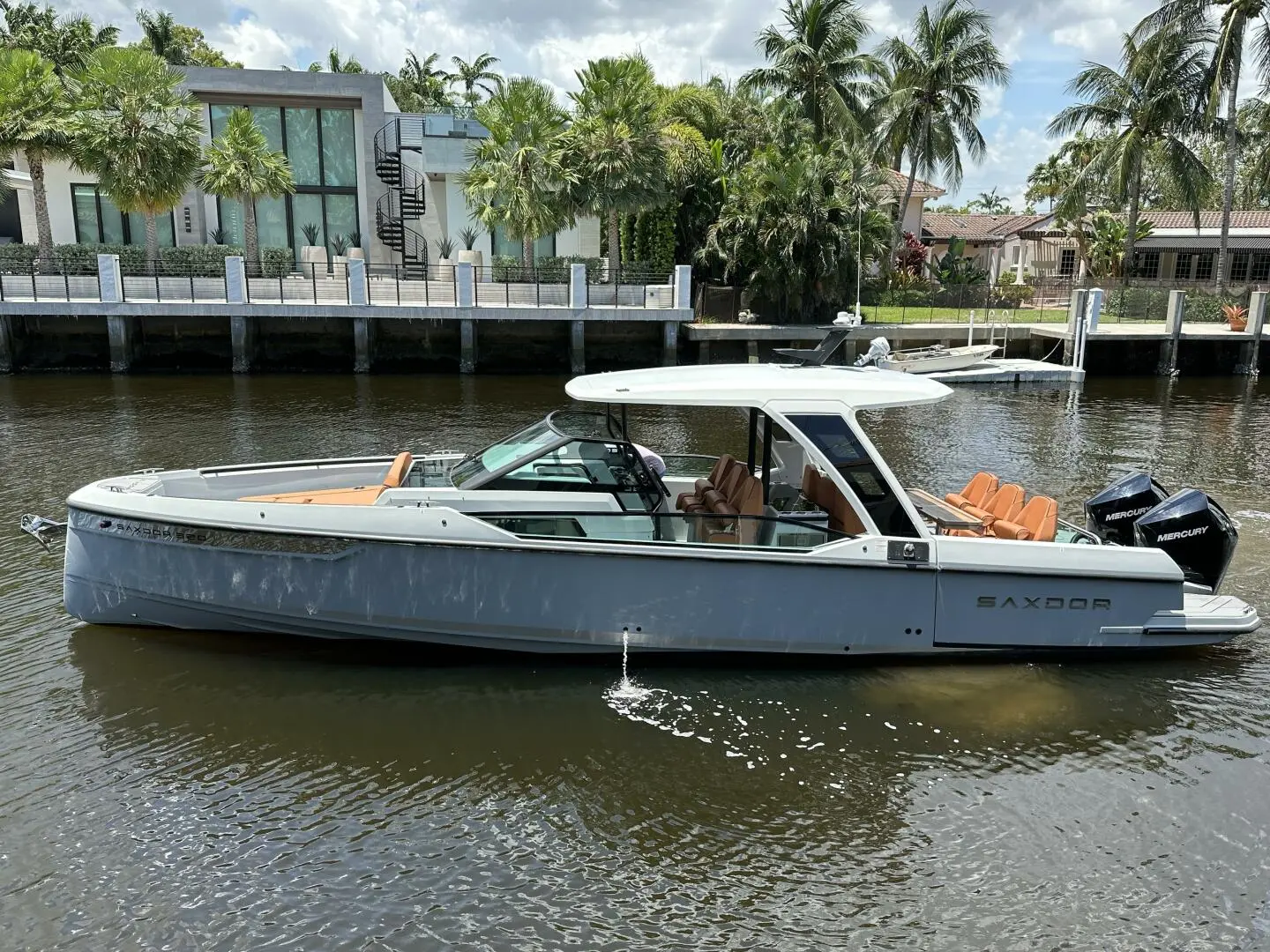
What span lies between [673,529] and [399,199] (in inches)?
1300

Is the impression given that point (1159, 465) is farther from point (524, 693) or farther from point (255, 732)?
point (255, 732)

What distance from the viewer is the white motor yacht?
23.3 feet

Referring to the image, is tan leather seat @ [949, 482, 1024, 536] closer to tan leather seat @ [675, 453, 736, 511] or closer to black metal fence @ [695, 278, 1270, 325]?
tan leather seat @ [675, 453, 736, 511]

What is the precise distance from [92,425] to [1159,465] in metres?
19.3

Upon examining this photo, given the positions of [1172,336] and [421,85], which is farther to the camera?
[421,85]

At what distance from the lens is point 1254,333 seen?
98.7ft

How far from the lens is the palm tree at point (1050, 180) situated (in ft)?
186

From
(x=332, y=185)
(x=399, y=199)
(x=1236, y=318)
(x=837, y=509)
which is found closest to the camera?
(x=837, y=509)

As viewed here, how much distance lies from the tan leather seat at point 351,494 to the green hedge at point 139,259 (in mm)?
21618

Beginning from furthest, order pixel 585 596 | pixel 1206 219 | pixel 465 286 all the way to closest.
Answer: pixel 1206 219 → pixel 465 286 → pixel 585 596

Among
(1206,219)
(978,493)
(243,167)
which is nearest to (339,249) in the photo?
(243,167)

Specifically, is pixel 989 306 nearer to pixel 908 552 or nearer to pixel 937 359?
pixel 937 359

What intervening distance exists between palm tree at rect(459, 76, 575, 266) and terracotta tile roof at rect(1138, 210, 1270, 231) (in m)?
33.1

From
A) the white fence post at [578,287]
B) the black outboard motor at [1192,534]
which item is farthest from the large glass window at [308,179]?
the black outboard motor at [1192,534]
